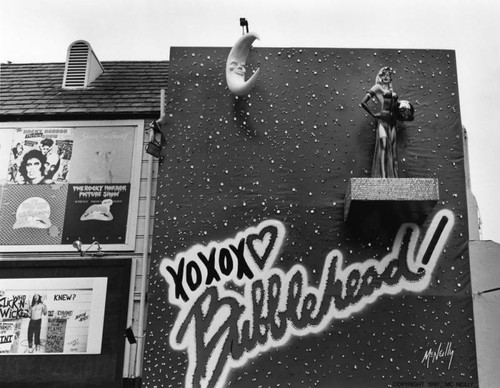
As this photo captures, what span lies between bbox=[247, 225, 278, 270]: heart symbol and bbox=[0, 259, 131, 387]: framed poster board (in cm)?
223

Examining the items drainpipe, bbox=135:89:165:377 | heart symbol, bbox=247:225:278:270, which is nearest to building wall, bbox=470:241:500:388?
heart symbol, bbox=247:225:278:270

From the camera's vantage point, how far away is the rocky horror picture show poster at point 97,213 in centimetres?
1134

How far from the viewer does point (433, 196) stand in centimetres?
952

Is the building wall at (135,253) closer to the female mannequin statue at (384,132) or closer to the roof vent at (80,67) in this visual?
the roof vent at (80,67)

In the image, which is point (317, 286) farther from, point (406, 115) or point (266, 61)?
point (266, 61)

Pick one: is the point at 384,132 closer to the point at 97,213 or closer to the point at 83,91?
the point at 97,213

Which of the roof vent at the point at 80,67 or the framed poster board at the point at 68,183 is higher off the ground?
the roof vent at the point at 80,67

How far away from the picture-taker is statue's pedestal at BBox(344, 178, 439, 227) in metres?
9.50

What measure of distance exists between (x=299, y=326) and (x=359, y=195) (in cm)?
198

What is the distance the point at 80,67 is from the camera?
13.2m
